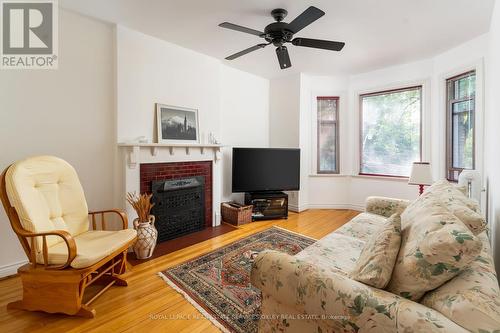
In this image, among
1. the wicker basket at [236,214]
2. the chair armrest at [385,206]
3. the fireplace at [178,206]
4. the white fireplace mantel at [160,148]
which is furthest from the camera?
the wicker basket at [236,214]

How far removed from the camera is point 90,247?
6.18 feet

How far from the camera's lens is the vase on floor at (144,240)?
262 cm

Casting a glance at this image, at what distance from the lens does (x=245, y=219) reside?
394cm

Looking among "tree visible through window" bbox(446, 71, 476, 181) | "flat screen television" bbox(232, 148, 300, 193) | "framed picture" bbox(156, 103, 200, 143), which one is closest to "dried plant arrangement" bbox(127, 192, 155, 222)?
"framed picture" bbox(156, 103, 200, 143)

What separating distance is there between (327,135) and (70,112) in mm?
4191

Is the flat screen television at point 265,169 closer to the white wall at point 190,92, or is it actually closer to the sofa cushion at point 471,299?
the white wall at point 190,92

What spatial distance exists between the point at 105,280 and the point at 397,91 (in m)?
4.98

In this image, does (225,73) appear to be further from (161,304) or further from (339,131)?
(161,304)

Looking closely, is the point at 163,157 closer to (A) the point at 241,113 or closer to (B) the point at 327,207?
(A) the point at 241,113

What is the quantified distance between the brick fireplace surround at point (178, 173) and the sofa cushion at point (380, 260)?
256cm

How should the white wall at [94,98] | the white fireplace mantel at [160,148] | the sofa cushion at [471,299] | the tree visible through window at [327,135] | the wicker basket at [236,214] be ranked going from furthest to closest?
the tree visible through window at [327,135] → the wicker basket at [236,214] → the white fireplace mantel at [160,148] → the white wall at [94,98] → the sofa cushion at [471,299]

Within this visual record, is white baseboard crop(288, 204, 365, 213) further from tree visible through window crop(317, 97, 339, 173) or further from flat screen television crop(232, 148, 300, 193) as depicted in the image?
tree visible through window crop(317, 97, 339, 173)

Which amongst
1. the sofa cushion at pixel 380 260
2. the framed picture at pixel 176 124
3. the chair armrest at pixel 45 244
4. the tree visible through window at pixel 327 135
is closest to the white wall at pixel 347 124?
the tree visible through window at pixel 327 135

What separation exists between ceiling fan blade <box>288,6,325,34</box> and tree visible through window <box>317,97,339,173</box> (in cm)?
277
